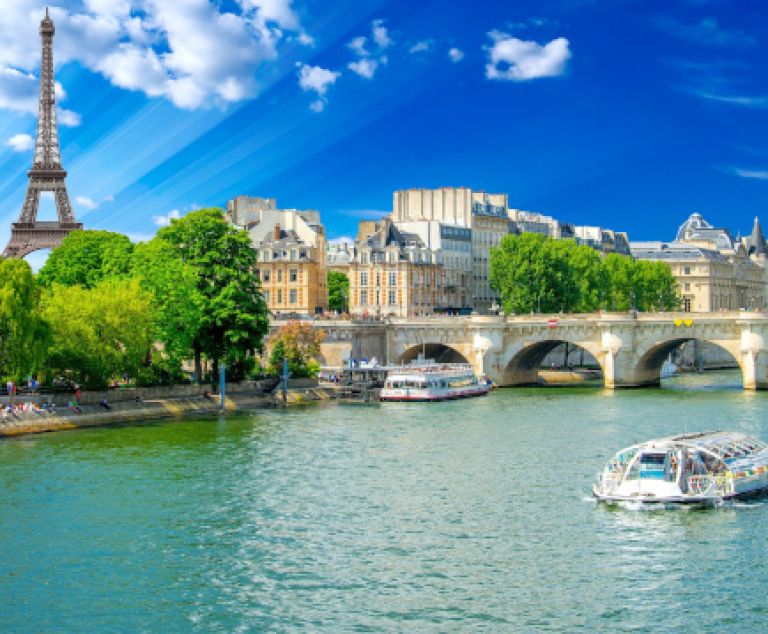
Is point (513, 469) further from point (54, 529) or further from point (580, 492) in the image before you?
point (54, 529)

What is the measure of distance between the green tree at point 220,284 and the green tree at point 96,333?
5.89 metres

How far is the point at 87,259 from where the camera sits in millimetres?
83688

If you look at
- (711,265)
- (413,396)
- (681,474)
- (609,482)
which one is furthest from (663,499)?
(711,265)

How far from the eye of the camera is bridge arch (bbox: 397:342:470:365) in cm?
9512

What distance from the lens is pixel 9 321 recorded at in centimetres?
5653

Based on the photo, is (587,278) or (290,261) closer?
(290,261)

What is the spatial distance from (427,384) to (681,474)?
3984cm

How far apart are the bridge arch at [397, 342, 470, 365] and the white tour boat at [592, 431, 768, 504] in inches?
2014

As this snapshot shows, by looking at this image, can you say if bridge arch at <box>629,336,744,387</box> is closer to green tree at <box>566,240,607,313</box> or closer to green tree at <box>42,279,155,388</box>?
green tree at <box>566,240,607,313</box>

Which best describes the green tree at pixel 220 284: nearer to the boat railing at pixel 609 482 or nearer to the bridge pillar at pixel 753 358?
the bridge pillar at pixel 753 358

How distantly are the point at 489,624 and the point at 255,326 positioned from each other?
1797 inches

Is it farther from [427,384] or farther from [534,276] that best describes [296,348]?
[534,276]

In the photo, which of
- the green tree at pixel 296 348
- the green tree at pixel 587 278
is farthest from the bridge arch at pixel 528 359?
the green tree at pixel 296 348

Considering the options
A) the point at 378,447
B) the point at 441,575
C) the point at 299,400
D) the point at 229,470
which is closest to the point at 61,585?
the point at 441,575
